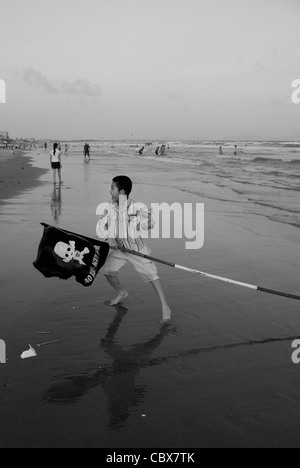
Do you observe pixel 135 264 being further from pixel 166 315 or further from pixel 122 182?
pixel 122 182

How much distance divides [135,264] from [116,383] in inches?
56.2

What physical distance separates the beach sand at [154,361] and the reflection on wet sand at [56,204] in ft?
9.64

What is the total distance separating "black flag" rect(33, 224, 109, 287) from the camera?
153 inches

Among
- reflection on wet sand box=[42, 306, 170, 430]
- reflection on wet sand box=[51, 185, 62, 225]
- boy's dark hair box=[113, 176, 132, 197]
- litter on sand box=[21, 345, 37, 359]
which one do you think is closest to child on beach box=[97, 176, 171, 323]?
boy's dark hair box=[113, 176, 132, 197]

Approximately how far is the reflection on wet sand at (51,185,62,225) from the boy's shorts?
4393 mm

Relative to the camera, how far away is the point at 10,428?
2480 millimetres

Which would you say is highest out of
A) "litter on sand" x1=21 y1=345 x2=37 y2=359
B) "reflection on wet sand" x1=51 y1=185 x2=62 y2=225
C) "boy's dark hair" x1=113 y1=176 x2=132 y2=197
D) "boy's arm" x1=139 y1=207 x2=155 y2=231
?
"boy's dark hair" x1=113 y1=176 x2=132 y2=197

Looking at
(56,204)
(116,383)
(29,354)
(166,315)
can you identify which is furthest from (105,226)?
(56,204)

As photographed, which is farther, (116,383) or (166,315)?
(166,315)

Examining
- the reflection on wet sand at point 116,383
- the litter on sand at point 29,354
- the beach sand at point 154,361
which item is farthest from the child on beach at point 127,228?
the litter on sand at point 29,354

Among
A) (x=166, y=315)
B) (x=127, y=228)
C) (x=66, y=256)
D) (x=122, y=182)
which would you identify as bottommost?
(x=166, y=315)

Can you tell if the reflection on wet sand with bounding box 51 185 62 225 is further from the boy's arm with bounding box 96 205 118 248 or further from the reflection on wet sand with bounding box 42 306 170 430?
the reflection on wet sand with bounding box 42 306 170 430

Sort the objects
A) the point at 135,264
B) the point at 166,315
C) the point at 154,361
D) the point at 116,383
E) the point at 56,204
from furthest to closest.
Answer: the point at 56,204 → the point at 135,264 → the point at 166,315 → the point at 154,361 → the point at 116,383

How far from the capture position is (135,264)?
13.8ft
